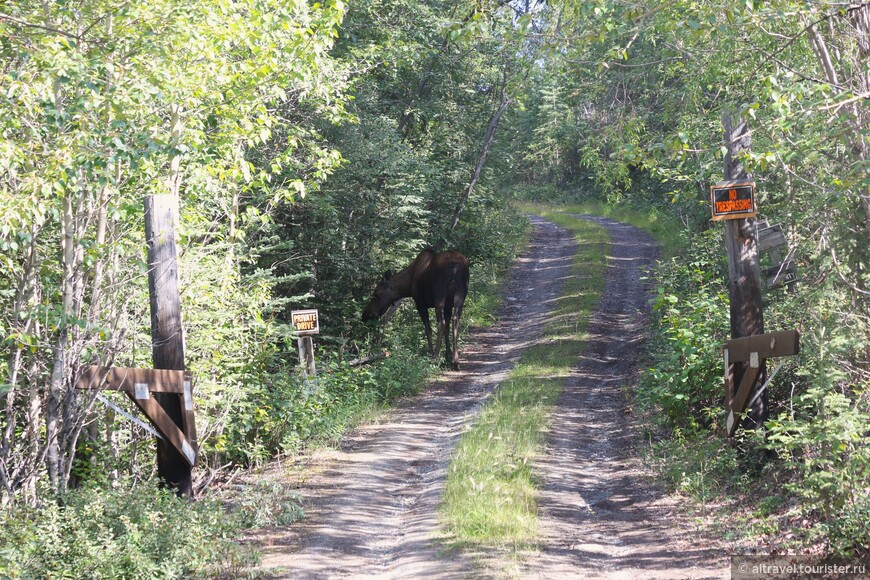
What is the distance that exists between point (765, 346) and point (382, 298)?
1152 cm

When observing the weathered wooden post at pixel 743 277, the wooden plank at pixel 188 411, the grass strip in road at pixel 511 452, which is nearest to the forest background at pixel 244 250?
the weathered wooden post at pixel 743 277

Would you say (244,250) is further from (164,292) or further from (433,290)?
(164,292)

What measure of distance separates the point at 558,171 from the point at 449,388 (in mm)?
A: 37726

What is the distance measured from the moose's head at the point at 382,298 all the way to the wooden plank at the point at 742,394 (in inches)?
416

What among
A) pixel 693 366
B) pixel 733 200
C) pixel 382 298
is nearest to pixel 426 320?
pixel 382 298

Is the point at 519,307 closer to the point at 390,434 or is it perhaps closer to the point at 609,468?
the point at 390,434

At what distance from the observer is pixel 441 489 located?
31.8 feet

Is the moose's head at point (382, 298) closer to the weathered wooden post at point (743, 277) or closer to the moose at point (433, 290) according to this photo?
the moose at point (433, 290)

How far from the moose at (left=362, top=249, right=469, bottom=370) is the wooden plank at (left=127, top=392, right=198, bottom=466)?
32.3 feet

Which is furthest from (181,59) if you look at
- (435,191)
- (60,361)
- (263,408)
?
(435,191)

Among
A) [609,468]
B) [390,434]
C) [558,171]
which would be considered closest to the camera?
[609,468]

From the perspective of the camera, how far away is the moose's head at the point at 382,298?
1905cm

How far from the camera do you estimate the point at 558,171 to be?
52.4 meters

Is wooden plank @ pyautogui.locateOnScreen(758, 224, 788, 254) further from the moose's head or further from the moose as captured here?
the moose's head
